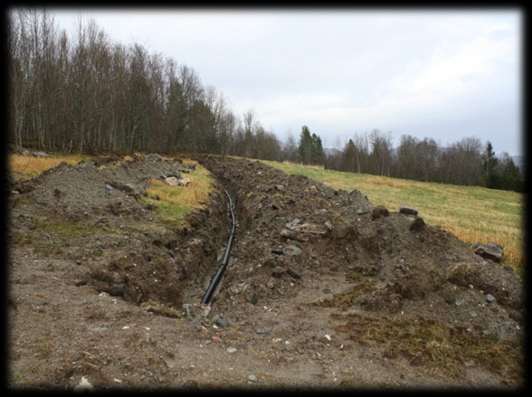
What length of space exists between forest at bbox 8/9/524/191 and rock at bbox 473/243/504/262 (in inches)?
1021

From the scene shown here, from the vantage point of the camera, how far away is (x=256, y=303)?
22.0 ft

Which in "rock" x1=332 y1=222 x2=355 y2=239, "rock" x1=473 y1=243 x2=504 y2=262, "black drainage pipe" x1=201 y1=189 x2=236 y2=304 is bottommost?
"black drainage pipe" x1=201 y1=189 x2=236 y2=304

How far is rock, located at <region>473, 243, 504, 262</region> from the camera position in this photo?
310 inches

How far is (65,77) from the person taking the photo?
30141 mm

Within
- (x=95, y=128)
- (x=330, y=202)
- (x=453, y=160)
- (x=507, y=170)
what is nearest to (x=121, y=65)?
(x=95, y=128)

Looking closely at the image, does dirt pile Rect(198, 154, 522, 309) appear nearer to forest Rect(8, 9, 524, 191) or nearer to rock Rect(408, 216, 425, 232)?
rock Rect(408, 216, 425, 232)

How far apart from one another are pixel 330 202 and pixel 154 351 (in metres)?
9.81

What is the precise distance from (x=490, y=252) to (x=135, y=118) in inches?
1649

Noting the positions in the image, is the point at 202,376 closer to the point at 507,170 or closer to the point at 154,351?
the point at 154,351

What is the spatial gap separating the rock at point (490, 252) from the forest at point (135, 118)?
85.1ft

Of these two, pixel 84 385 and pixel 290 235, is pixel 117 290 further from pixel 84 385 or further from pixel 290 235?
pixel 290 235

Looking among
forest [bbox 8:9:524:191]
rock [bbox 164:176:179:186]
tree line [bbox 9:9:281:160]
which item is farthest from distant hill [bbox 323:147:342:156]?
rock [bbox 164:176:179:186]

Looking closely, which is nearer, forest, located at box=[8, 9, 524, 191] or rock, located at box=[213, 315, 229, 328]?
rock, located at box=[213, 315, 229, 328]

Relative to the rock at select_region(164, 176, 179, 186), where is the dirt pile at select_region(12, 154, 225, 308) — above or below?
below
